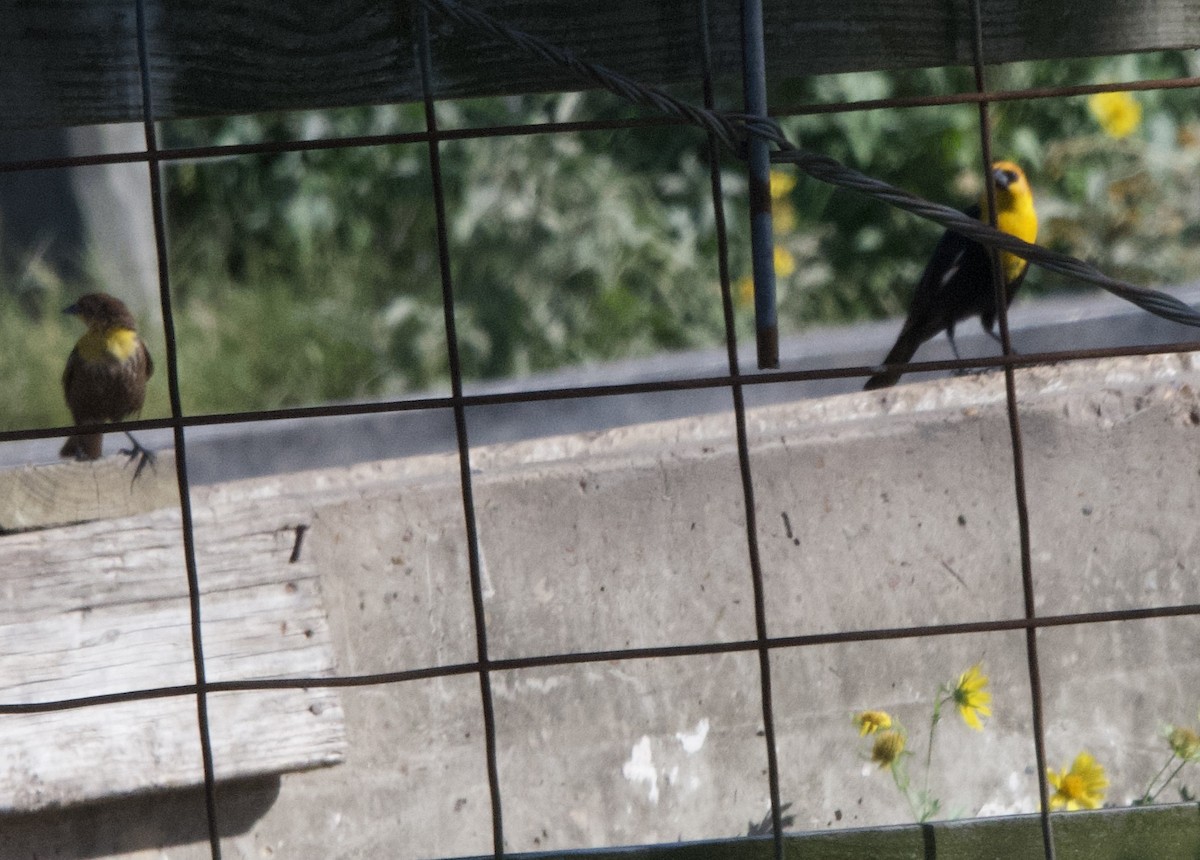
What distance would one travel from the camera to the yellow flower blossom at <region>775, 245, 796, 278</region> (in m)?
4.43

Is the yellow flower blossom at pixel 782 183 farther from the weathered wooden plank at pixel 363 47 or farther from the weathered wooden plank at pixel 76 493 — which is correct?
the weathered wooden plank at pixel 363 47

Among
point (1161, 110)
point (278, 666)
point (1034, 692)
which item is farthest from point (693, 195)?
point (1034, 692)

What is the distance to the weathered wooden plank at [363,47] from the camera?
54.4 inches

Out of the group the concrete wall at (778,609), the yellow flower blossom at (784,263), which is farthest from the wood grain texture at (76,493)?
the yellow flower blossom at (784,263)

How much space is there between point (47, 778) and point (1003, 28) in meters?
1.47

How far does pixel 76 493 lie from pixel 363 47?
1.00 m

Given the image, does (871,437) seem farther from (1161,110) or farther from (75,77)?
(1161,110)

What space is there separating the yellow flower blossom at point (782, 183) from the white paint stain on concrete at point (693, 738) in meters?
2.87

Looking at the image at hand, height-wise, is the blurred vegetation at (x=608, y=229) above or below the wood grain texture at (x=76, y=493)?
above

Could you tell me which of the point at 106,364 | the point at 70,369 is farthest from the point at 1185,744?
the point at 70,369

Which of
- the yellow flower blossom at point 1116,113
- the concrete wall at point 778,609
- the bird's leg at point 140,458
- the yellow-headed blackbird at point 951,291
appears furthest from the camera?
the yellow flower blossom at point 1116,113

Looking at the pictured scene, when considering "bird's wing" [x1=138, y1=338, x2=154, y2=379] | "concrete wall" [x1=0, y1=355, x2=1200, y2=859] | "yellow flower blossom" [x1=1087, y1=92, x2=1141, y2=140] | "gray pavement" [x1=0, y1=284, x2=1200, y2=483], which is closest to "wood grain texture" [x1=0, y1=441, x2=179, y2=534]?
"concrete wall" [x1=0, y1=355, x2=1200, y2=859]

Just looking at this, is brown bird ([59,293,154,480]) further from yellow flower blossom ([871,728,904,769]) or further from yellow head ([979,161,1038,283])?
yellow head ([979,161,1038,283])

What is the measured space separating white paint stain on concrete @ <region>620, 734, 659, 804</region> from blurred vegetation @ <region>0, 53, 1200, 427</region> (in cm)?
254
